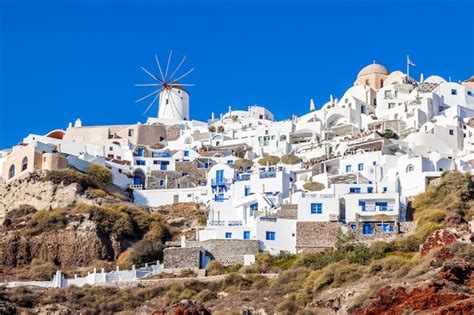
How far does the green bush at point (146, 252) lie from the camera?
199 ft

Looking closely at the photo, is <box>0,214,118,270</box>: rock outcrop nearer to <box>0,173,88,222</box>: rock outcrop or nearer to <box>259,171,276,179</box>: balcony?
<box>0,173,88,222</box>: rock outcrop

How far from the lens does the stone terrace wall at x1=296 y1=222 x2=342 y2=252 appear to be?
2325 inches

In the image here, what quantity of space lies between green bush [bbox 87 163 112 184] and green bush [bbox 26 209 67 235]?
22.9 ft

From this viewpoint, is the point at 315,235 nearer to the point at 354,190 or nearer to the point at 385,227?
the point at 385,227

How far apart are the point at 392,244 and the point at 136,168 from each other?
90.9 feet

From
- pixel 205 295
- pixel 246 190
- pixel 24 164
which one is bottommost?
pixel 205 295

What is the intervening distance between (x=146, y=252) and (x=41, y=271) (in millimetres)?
6023

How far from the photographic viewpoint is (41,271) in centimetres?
6056

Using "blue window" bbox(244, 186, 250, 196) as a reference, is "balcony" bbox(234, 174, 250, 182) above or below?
above

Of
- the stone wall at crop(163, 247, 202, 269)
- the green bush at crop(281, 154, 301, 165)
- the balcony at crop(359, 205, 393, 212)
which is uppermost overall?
the green bush at crop(281, 154, 301, 165)

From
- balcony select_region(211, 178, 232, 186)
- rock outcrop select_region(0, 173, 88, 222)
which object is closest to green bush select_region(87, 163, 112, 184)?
rock outcrop select_region(0, 173, 88, 222)

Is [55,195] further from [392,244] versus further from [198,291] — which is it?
[392,244]

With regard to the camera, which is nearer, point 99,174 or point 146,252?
point 146,252

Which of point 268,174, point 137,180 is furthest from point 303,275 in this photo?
point 137,180
